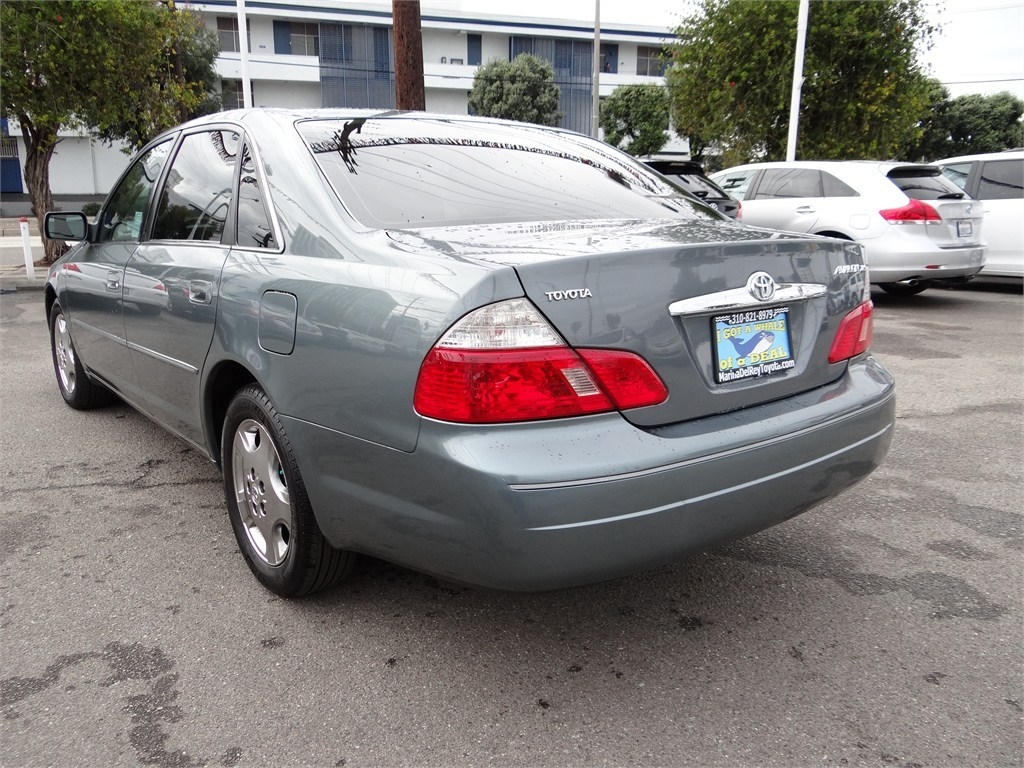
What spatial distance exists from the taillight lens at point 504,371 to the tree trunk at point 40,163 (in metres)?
12.5

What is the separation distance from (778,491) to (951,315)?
25.0 ft

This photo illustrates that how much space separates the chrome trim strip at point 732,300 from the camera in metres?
2.06

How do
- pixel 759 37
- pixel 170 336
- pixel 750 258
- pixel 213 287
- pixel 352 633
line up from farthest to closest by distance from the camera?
pixel 759 37 < pixel 170 336 < pixel 213 287 < pixel 352 633 < pixel 750 258

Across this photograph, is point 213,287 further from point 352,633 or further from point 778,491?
point 778,491

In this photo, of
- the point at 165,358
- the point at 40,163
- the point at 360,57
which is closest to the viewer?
the point at 165,358

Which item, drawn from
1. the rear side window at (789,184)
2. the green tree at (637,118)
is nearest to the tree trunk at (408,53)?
the rear side window at (789,184)

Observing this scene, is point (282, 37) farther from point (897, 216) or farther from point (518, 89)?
point (897, 216)

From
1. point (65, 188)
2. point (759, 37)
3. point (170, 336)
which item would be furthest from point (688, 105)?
point (65, 188)

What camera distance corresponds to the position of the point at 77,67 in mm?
11484

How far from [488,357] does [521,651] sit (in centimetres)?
101

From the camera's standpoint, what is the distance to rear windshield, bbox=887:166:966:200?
8438 millimetres

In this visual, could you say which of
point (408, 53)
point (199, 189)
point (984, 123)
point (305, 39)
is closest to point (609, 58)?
point (305, 39)

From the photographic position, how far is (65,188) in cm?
3734

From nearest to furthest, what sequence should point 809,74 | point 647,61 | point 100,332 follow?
point 100,332
point 809,74
point 647,61
